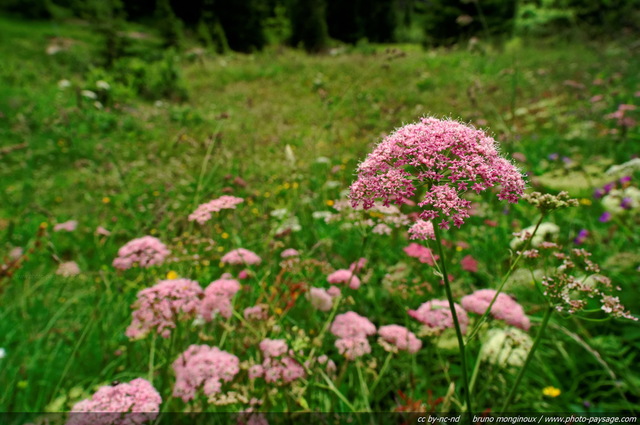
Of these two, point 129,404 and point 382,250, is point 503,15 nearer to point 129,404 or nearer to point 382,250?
point 382,250

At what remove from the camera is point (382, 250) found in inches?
120

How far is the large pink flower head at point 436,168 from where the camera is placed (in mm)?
922

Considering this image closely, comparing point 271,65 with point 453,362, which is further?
point 271,65

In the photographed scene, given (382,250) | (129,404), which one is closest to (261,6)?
(382,250)

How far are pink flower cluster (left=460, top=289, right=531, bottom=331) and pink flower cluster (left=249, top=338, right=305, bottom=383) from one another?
81 cm

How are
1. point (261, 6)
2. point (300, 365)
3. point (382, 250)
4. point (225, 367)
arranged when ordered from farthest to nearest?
point (261, 6) < point (382, 250) < point (300, 365) < point (225, 367)

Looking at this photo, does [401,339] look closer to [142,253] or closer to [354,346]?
[354,346]

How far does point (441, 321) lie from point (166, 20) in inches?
860

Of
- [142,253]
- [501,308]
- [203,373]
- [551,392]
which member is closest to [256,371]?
[203,373]

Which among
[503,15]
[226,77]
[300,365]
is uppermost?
[503,15]

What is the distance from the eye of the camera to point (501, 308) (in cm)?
171

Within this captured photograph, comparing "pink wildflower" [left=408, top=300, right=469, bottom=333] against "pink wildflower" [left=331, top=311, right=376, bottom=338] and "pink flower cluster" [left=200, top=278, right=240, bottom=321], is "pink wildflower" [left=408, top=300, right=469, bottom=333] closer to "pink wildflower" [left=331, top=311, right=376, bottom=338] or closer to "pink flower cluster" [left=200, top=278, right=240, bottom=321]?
"pink wildflower" [left=331, top=311, right=376, bottom=338]

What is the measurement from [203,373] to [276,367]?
0.89ft

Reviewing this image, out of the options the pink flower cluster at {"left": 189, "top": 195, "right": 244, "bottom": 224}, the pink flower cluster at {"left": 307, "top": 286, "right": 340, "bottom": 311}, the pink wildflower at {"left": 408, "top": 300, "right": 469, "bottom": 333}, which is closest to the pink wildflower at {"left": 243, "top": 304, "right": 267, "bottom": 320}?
the pink flower cluster at {"left": 307, "top": 286, "right": 340, "bottom": 311}
